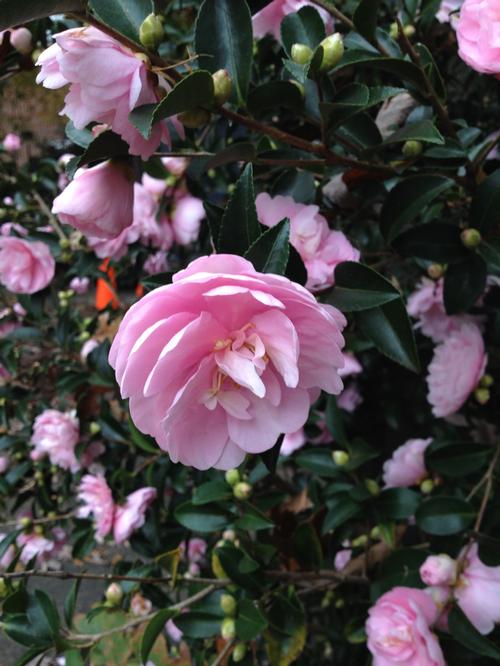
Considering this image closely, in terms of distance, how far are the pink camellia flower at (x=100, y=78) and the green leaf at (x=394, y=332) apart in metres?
0.26

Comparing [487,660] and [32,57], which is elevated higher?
[32,57]

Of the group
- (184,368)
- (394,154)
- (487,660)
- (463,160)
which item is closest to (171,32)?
(394,154)

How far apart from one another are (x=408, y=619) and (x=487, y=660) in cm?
25

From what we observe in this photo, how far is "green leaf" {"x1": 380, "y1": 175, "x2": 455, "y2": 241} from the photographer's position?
0.66 meters

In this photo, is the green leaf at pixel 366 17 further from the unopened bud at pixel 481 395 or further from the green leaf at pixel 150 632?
the green leaf at pixel 150 632

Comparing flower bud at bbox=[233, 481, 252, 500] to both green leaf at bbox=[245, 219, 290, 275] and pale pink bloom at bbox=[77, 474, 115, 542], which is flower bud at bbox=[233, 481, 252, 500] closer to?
pale pink bloom at bbox=[77, 474, 115, 542]

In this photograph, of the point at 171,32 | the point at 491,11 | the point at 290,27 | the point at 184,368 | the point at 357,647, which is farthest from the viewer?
the point at 357,647

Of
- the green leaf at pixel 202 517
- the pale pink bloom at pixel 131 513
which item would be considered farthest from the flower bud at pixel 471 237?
the pale pink bloom at pixel 131 513

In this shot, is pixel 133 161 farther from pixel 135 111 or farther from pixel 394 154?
pixel 394 154

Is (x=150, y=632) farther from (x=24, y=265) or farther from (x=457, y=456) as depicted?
(x=24, y=265)

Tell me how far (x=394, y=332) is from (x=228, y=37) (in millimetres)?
309

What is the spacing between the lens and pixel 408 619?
73cm

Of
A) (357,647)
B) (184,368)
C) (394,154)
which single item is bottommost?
(357,647)

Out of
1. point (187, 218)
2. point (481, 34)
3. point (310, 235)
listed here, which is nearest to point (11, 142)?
point (187, 218)
